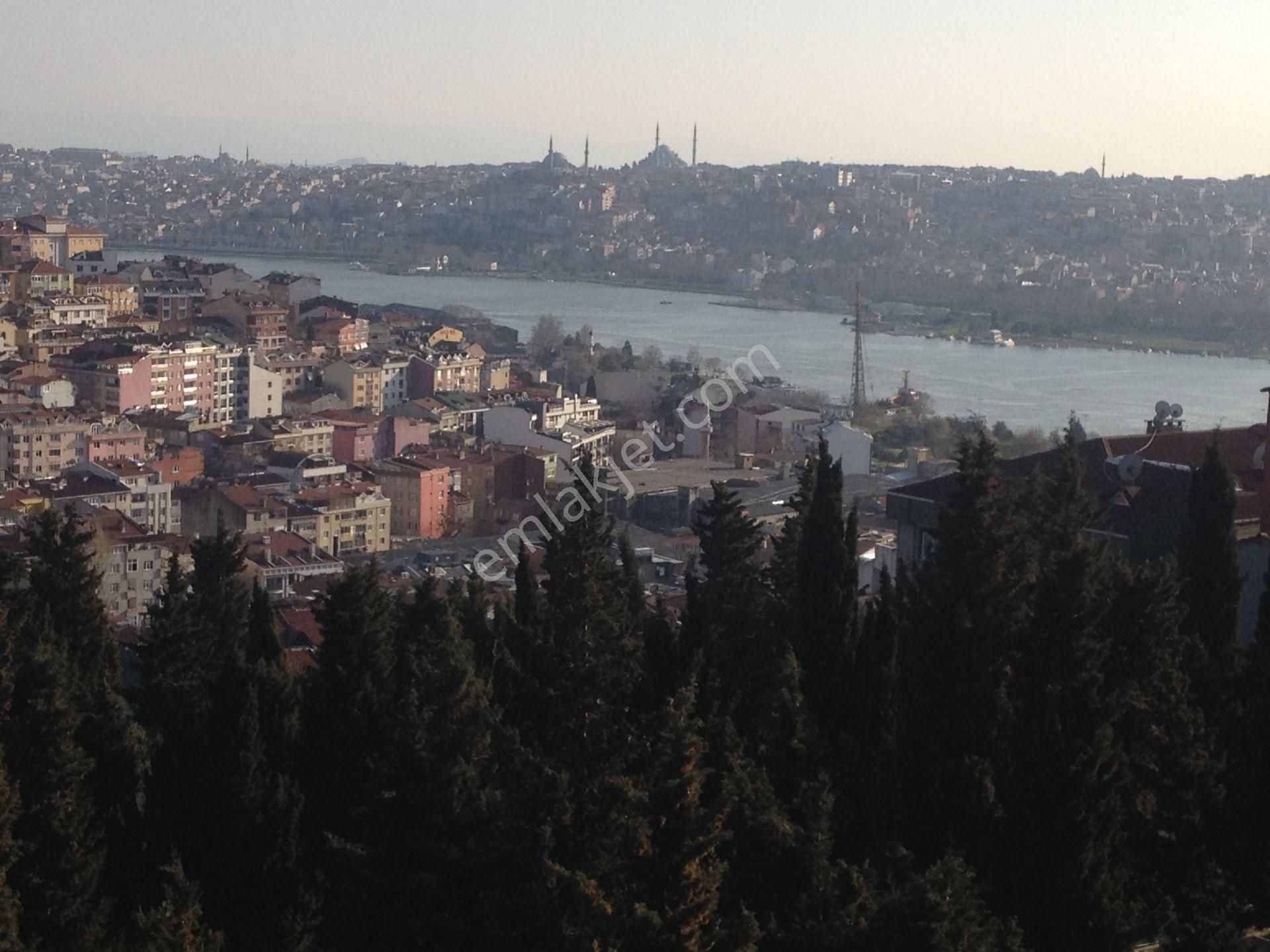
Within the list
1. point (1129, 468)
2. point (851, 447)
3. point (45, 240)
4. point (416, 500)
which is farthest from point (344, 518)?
point (45, 240)

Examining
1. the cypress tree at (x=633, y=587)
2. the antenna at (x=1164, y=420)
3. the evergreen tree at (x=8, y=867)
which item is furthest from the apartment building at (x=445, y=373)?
the evergreen tree at (x=8, y=867)

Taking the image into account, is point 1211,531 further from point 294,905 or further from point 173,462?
point 173,462

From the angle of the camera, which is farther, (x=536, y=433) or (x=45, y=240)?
(x=45, y=240)

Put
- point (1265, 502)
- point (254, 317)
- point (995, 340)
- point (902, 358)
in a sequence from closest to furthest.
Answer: point (1265, 502), point (254, 317), point (902, 358), point (995, 340)

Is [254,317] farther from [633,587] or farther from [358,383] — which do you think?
[633,587]

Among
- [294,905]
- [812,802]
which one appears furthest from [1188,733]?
[294,905]

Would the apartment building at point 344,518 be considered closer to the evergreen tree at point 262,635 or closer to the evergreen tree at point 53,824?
the evergreen tree at point 262,635

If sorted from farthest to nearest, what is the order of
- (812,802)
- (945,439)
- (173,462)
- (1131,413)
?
(1131,413), (945,439), (173,462), (812,802)

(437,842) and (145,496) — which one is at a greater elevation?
(437,842)
